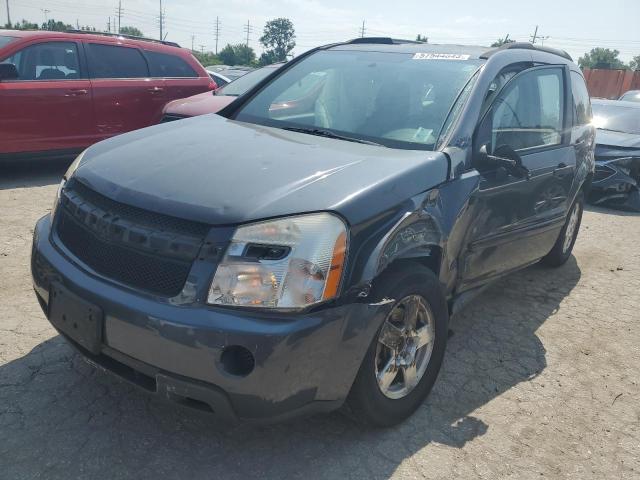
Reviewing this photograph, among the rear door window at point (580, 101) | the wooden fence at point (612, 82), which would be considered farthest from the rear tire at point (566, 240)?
the wooden fence at point (612, 82)

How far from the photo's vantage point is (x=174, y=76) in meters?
8.37

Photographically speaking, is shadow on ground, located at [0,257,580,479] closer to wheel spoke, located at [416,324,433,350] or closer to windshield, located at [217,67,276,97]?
wheel spoke, located at [416,324,433,350]

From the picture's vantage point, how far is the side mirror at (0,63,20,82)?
648 cm

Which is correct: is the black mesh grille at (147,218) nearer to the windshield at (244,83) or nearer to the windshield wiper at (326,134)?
the windshield wiper at (326,134)

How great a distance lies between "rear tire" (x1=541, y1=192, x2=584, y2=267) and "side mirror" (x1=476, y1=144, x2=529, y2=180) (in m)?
2.19

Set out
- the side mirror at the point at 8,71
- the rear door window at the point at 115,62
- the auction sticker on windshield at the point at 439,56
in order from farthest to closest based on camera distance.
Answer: the rear door window at the point at 115,62 → the side mirror at the point at 8,71 → the auction sticker on windshield at the point at 439,56

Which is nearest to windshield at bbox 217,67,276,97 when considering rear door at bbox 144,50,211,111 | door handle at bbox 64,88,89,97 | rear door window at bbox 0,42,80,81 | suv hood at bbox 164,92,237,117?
Result: suv hood at bbox 164,92,237,117

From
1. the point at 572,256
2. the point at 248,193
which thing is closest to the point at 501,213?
the point at 248,193

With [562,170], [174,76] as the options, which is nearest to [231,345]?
[562,170]

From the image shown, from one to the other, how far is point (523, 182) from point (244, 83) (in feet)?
16.8

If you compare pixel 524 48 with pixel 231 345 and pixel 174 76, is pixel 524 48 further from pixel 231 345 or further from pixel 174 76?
pixel 174 76

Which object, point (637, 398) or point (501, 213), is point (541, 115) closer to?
point (501, 213)

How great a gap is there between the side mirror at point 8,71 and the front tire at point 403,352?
5.79 meters

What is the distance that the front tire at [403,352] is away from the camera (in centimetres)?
249
